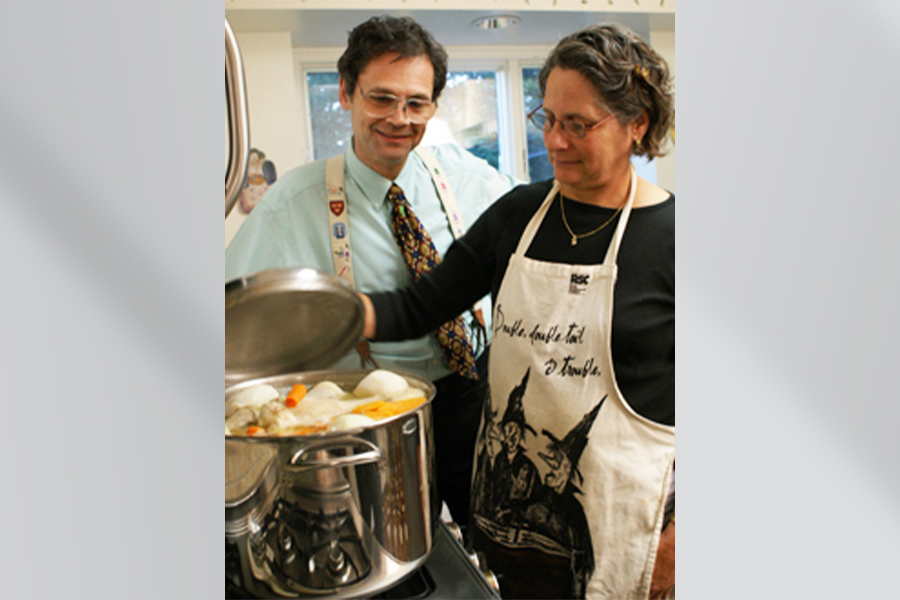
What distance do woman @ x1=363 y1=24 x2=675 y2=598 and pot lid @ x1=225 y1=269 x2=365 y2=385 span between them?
132 mm

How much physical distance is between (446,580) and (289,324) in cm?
30

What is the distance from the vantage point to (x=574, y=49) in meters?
0.77

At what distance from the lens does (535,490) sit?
0.79m

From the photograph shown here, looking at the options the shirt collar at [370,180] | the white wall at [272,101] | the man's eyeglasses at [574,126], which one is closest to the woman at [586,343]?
the man's eyeglasses at [574,126]

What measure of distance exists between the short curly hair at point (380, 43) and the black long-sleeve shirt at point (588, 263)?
24 centimetres

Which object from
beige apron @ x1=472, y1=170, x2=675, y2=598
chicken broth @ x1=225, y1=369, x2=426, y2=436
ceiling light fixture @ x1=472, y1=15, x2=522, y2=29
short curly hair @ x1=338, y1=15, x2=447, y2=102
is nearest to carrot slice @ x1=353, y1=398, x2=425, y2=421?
chicken broth @ x1=225, y1=369, x2=426, y2=436

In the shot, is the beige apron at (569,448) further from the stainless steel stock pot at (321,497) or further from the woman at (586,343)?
the stainless steel stock pot at (321,497)

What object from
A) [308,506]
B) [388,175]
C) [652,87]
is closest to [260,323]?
[308,506]

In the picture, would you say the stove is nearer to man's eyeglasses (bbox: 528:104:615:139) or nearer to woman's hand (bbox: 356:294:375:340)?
woman's hand (bbox: 356:294:375:340)

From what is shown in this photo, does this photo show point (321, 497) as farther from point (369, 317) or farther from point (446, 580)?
point (369, 317)
